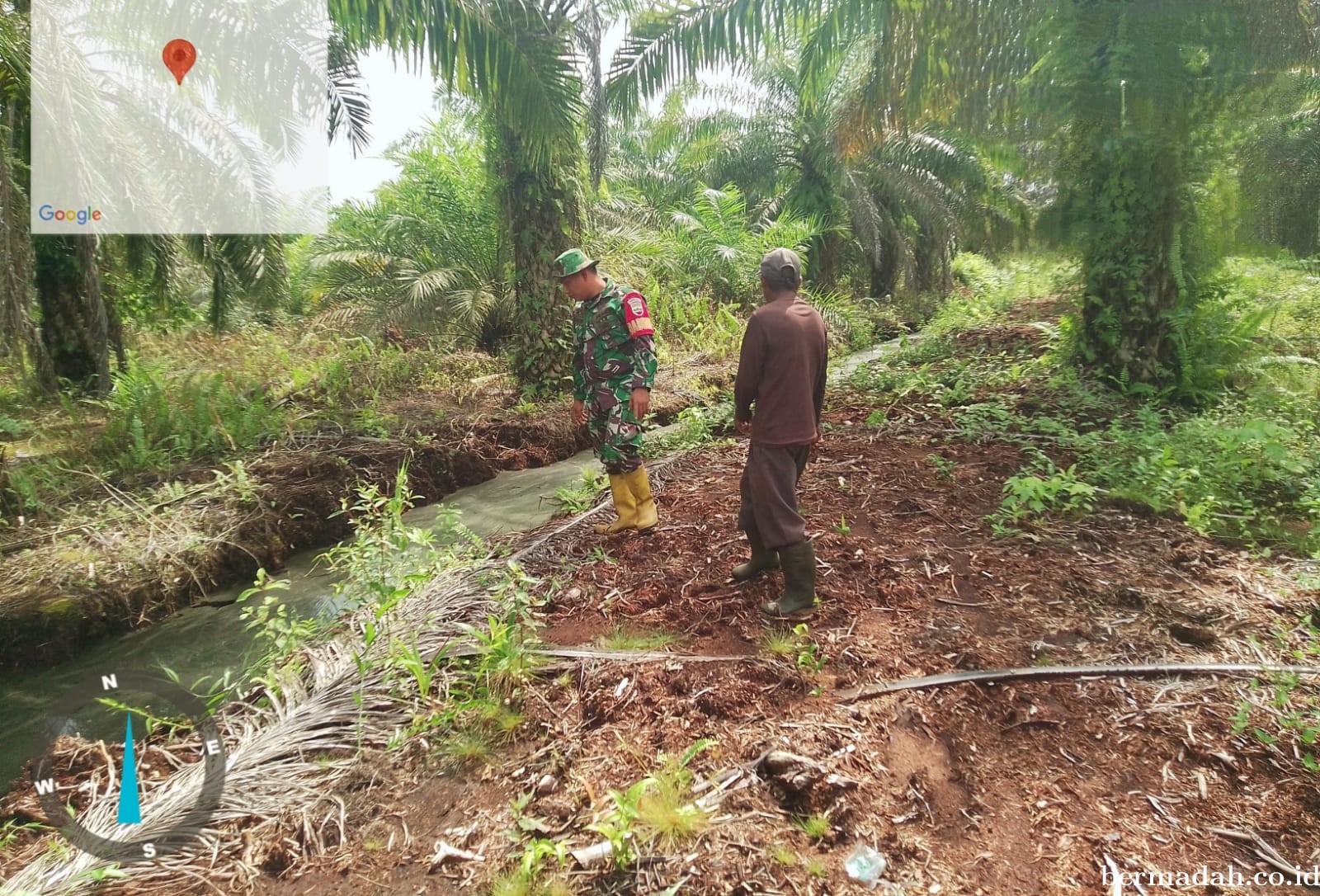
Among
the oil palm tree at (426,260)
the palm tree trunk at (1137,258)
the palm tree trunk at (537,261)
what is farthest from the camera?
the oil palm tree at (426,260)

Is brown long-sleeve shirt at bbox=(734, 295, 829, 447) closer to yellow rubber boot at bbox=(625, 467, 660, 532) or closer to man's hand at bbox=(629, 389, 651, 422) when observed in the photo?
man's hand at bbox=(629, 389, 651, 422)

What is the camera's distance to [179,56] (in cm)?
597

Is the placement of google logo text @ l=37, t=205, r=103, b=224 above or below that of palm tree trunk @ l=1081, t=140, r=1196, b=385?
above

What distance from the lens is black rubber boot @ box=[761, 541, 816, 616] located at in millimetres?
3248

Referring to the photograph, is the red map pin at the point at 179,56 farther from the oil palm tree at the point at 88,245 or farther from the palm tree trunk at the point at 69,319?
the palm tree trunk at the point at 69,319

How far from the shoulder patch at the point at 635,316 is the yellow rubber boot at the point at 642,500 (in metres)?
0.84

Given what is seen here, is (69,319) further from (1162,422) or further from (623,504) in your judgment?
(1162,422)

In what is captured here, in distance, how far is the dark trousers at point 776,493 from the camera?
321 centimetres

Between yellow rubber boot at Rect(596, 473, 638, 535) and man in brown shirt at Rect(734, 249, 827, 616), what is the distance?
1260 millimetres

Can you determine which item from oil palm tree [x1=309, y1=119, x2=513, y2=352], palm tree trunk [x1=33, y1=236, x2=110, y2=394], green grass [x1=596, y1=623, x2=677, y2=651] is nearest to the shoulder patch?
green grass [x1=596, y1=623, x2=677, y2=651]

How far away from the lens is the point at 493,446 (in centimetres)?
706

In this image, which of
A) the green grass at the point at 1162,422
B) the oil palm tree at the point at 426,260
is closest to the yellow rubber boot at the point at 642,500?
the green grass at the point at 1162,422

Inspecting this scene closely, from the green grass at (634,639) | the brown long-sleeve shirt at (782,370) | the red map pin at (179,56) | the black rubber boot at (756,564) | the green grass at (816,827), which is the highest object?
the red map pin at (179,56)
